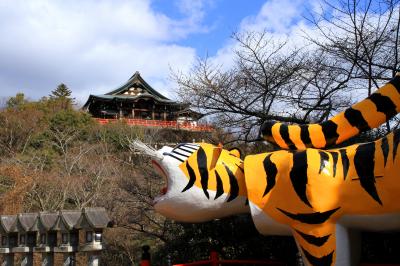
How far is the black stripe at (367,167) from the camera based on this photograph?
4.34m

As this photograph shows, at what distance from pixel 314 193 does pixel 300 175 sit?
0.71 ft

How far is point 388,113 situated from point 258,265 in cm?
296

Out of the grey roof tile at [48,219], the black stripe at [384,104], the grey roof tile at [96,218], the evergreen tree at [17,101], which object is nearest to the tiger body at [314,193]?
the black stripe at [384,104]

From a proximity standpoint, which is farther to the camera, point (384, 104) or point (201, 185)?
point (201, 185)

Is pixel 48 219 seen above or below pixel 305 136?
below

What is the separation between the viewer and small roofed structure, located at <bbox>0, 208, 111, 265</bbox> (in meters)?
6.92

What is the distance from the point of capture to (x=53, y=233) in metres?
7.93

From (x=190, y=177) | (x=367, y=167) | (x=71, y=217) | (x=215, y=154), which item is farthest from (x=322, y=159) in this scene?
(x=71, y=217)

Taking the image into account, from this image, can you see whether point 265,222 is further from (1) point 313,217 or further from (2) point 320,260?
(2) point 320,260

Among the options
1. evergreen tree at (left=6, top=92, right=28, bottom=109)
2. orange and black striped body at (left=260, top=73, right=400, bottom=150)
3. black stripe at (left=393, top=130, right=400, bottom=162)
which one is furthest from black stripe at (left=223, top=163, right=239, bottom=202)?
evergreen tree at (left=6, top=92, right=28, bottom=109)

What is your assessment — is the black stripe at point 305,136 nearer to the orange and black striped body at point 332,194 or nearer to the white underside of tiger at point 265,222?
the orange and black striped body at point 332,194

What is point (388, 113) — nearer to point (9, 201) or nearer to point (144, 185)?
point (144, 185)

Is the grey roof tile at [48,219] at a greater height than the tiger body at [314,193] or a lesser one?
lesser

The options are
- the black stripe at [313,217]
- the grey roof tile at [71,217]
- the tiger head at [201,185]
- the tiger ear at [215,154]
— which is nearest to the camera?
the black stripe at [313,217]
